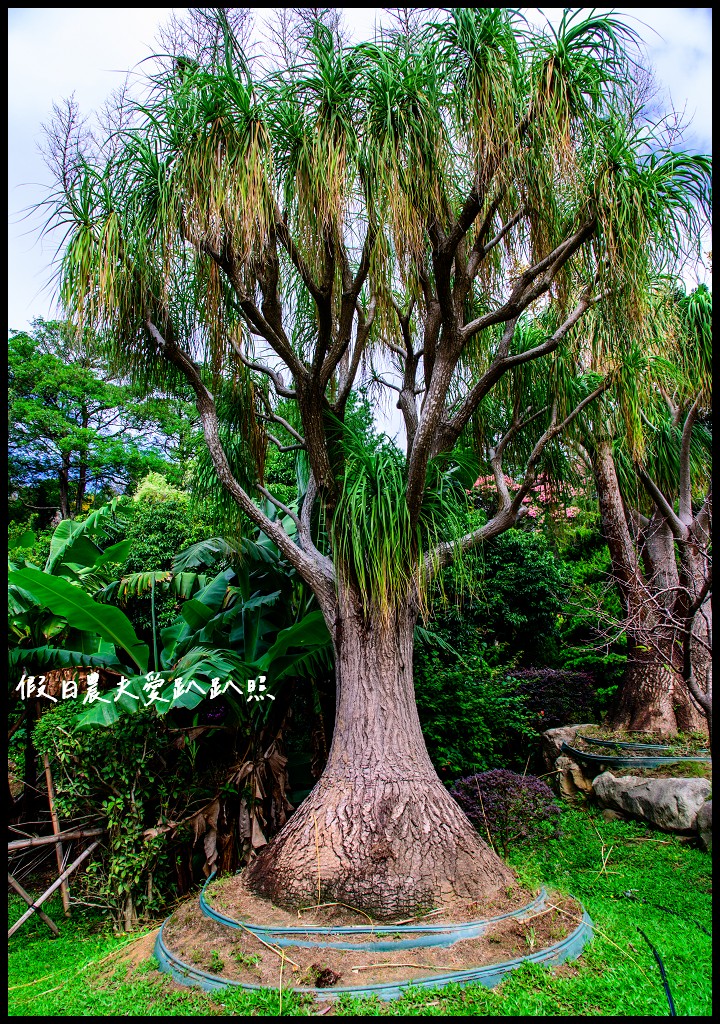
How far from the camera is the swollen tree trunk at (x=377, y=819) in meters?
3.63

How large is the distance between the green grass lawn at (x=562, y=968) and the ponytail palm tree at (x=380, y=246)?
63 centimetres

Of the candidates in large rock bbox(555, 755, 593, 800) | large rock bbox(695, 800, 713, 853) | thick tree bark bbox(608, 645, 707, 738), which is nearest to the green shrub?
large rock bbox(555, 755, 593, 800)

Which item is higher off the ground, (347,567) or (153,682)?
(347,567)

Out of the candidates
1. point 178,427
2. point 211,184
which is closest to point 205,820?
point 211,184

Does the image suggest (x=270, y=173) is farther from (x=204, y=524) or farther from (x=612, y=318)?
(x=204, y=524)

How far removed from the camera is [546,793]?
502 cm

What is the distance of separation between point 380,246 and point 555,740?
504cm

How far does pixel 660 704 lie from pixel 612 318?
12.7ft

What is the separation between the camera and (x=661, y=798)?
497 cm

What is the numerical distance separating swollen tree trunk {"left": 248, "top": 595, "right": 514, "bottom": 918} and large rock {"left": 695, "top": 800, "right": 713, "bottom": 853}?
1.74 meters

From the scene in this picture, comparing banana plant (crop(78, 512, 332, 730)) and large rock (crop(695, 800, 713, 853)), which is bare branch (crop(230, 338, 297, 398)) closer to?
banana plant (crop(78, 512, 332, 730))

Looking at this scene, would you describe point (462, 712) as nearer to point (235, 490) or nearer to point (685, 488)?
point (685, 488)

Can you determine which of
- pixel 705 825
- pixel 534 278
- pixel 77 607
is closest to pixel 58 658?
pixel 77 607

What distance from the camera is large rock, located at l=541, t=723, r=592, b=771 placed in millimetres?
6539
